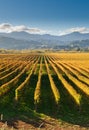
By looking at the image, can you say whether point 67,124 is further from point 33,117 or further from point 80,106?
point 80,106

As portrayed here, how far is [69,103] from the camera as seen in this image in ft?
100

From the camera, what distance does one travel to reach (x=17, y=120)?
2398 cm

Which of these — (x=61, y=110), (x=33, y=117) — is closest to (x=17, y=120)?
(x=33, y=117)

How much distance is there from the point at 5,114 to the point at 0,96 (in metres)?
6.89

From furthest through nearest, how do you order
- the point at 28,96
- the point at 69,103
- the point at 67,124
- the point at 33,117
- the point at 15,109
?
the point at 28,96, the point at 69,103, the point at 15,109, the point at 33,117, the point at 67,124

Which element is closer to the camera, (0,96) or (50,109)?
(50,109)

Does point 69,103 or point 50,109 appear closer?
point 50,109

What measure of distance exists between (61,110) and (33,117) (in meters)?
3.92

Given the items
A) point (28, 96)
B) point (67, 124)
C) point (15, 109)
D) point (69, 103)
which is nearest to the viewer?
point (67, 124)

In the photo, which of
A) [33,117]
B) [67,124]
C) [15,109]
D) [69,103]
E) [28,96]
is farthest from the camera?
[28,96]

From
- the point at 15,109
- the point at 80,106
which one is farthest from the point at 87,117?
the point at 15,109

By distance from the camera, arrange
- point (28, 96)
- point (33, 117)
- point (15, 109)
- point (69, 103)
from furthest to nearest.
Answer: point (28, 96) < point (69, 103) < point (15, 109) < point (33, 117)

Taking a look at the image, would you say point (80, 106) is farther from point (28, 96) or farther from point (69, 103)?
point (28, 96)

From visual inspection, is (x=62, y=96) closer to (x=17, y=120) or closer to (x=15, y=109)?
(x=15, y=109)
